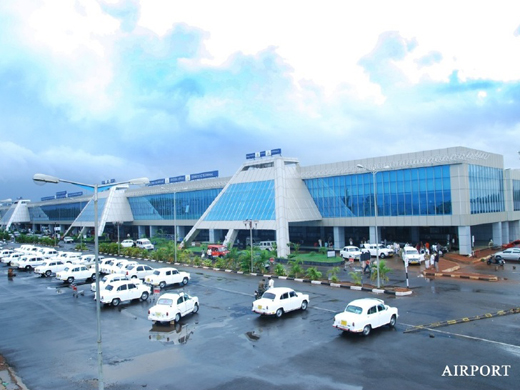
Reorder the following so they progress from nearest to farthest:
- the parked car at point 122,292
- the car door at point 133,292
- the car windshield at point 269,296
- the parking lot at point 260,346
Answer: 1. the parking lot at point 260,346
2. the car windshield at point 269,296
3. the parked car at point 122,292
4. the car door at point 133,292

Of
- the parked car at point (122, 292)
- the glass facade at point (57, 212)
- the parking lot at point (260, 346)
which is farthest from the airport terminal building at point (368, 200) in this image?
the glass facade at point (57, 212)

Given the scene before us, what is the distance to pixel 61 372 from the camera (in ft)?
55.6

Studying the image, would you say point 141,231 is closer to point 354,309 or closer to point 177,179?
point 177,179

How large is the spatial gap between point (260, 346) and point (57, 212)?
12582 cm

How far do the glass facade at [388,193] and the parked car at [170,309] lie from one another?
35.5m

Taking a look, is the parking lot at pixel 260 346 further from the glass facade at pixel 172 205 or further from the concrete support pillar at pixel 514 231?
the glass facade at pixel 172 205

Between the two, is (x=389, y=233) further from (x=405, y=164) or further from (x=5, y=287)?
(x=5, y=287)

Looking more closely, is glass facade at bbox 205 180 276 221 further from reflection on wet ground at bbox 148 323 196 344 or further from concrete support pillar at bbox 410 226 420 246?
reflection on wet ground at bbox 148 323 196 344

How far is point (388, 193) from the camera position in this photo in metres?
56.0

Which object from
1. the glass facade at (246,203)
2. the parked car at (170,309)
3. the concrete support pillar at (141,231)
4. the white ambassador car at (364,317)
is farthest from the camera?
the concrete support pillar at (141,231)

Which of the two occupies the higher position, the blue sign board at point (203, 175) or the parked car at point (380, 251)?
the blue sign board at point (203, 175)

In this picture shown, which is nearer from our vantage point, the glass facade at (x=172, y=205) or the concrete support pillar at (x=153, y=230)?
the glass facade at (x=172, y=205)

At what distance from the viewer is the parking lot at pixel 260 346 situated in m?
15.3

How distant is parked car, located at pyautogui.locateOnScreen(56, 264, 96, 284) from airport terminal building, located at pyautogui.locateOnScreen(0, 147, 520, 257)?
655 inches
